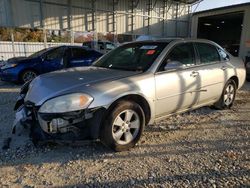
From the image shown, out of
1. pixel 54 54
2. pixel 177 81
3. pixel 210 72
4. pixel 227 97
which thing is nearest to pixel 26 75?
pixel 54 54

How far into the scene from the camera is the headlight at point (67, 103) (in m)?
2.96

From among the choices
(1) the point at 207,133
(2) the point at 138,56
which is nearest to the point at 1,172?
(2) the point at 138,56

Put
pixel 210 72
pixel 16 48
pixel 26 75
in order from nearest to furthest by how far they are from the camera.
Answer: pixel 210 72 → pixel 26 75 → pixel 16 48

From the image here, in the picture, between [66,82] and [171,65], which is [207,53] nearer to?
[171,65]

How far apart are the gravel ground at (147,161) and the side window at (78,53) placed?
5.24 m

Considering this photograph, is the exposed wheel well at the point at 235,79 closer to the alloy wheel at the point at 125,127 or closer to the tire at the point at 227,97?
the tire at the point at 227,97

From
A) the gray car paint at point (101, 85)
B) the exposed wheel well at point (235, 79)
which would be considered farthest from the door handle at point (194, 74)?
the exposed wheel well at point (235, 79)

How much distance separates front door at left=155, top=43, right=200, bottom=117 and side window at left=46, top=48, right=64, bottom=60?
5911 mm

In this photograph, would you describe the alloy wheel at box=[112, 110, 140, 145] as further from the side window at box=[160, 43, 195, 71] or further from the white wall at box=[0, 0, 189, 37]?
the white wall at box=[0, 0, 189, 37]

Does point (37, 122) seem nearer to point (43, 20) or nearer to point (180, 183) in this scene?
point (180, 183)

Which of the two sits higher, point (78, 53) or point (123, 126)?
point (78, 53)

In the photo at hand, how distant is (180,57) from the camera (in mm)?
4152

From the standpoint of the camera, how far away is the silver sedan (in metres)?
3.01

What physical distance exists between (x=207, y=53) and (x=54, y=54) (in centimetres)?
604
